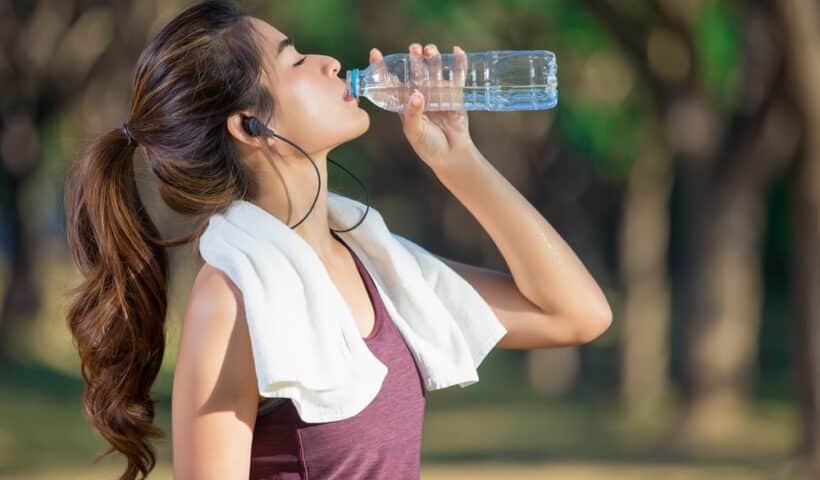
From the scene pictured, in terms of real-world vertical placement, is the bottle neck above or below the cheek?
above

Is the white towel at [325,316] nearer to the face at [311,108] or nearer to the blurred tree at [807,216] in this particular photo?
the face at [311,108]

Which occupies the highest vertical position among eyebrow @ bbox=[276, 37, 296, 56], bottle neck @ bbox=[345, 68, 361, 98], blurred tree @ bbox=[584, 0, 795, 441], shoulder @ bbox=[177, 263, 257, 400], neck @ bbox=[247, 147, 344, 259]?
eyebrow @ bbox=[276, 37, 296, 56]

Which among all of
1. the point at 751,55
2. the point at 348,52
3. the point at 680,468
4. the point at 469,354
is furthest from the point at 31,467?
the point at 469,354

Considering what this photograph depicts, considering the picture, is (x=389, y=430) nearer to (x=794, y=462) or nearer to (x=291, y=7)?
(x=794, y=462)

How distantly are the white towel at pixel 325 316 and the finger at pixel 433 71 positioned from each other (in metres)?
0.39

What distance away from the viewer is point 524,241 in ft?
11.8

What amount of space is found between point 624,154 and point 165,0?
759 centimetres

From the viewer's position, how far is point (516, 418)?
18609mm

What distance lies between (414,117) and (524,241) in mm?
402

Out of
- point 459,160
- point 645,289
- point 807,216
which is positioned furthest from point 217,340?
point 645,289

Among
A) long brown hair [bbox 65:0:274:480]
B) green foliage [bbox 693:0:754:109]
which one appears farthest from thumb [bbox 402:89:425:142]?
green foliage [bbox 693:0:754:109]

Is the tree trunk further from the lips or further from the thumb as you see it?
the lips

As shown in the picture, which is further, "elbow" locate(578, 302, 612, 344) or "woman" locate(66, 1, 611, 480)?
"elbow" locate(578, 302, 612, 344)

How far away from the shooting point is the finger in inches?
137
